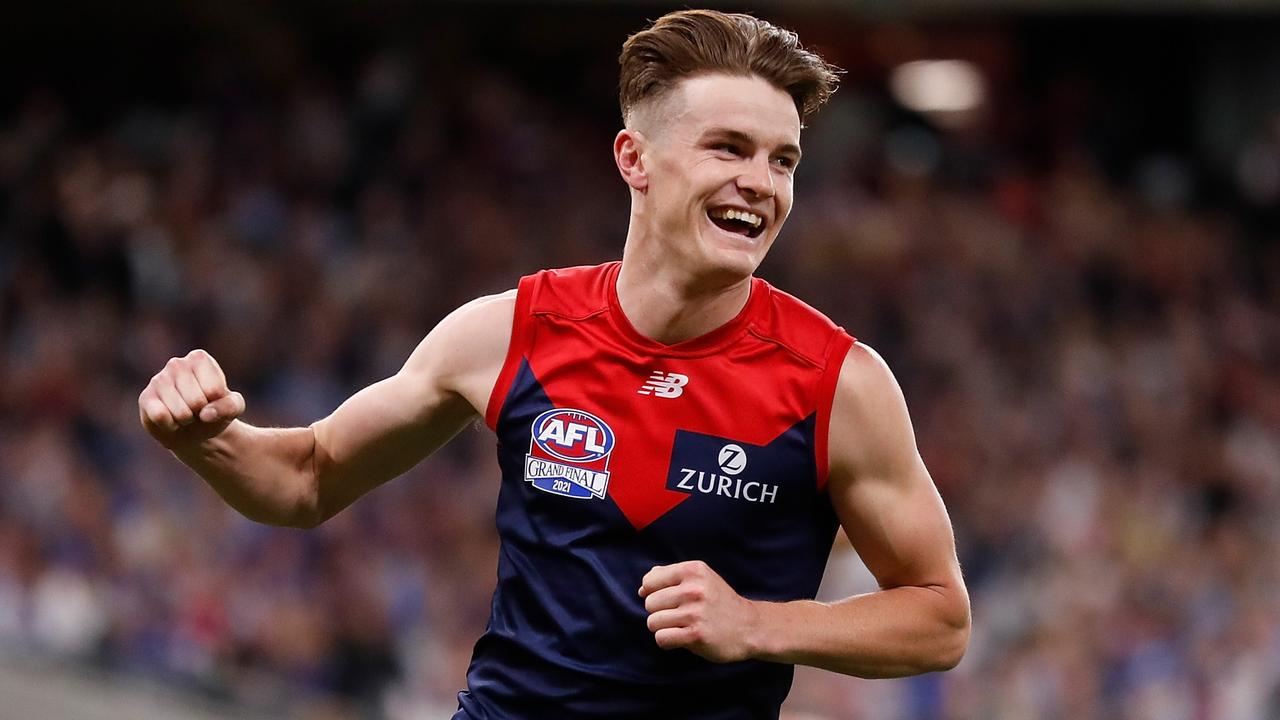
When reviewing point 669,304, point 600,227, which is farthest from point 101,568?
point 669,304

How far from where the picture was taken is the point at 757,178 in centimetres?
356

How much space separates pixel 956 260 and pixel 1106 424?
2.00m

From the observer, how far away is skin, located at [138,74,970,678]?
3.50 metres

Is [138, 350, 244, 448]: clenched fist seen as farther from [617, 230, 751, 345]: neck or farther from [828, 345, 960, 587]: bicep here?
[828, 345, 960, 587]: bicep

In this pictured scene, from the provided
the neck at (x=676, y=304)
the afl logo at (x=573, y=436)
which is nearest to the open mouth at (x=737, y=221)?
the neck at (x=676, y=304)

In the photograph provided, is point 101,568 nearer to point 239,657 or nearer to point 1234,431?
point 239,657

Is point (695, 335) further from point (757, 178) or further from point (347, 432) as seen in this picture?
point (347, 432)

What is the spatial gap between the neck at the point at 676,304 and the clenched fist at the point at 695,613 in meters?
0.59

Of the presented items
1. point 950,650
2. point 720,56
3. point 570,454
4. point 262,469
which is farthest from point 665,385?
point 262,469

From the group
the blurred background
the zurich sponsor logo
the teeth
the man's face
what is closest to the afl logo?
the zurich sponsor logo

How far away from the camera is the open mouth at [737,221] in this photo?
3.60 meters

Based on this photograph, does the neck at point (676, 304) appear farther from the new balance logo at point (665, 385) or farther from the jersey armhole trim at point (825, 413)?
the jersey armhole trim at point (825, 413)

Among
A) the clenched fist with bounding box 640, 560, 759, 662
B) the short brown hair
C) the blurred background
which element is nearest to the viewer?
the clenched fist with bounding box 640, 560, 759, 662

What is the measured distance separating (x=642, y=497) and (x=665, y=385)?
0.80ft
